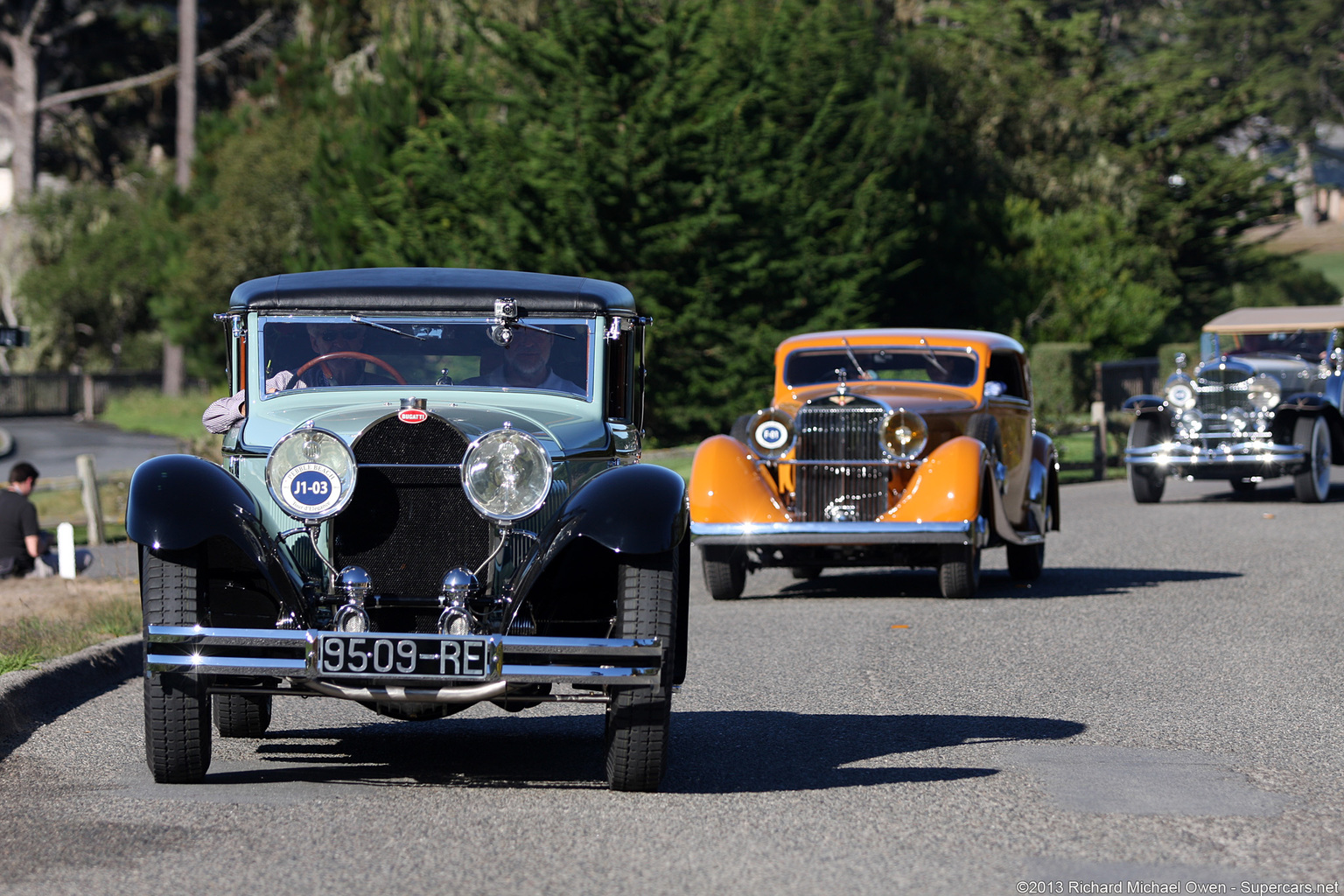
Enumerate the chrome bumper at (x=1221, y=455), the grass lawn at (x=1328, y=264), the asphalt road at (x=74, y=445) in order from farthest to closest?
1. the grass lawn at (x=1328, y=264)
2. the asphalt road at (x=74, y=445)
3. the chrome bumper at (x=1221, y=455)

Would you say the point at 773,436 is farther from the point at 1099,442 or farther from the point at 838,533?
the point at 1099,442

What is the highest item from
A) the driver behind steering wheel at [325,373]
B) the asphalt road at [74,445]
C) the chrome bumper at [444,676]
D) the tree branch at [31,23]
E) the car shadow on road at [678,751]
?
the tree branch at [31,23]

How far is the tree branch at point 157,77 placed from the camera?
2191 inches

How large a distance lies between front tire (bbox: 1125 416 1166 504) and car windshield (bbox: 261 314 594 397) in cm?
1500

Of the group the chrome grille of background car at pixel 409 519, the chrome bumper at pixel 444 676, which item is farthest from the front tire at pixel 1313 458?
the chrome bumper at pixel 444 676

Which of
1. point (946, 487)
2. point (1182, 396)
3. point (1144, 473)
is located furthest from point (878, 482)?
point (1182, 396)

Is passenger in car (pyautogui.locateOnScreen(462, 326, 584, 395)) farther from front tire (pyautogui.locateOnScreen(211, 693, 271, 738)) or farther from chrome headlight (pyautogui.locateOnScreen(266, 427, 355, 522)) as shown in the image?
front tire (pyautogui.locateOnScreen(211, 693, 271, 738))

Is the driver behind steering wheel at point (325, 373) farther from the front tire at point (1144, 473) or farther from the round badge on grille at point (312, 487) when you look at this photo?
the front tire at point (1144, 473)

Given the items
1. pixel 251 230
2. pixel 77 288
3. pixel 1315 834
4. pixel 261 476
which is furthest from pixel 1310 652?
pixel 77 288

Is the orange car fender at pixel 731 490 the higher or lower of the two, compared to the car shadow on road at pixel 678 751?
higher

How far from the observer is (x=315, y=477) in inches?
240

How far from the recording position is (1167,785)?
241 inches

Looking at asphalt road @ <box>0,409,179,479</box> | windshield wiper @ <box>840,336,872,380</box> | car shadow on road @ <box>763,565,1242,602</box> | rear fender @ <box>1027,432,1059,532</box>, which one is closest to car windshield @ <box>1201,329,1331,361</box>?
rear fender @ <box>1027,432,1059,532</box>

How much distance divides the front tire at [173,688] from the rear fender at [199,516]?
9 cm
